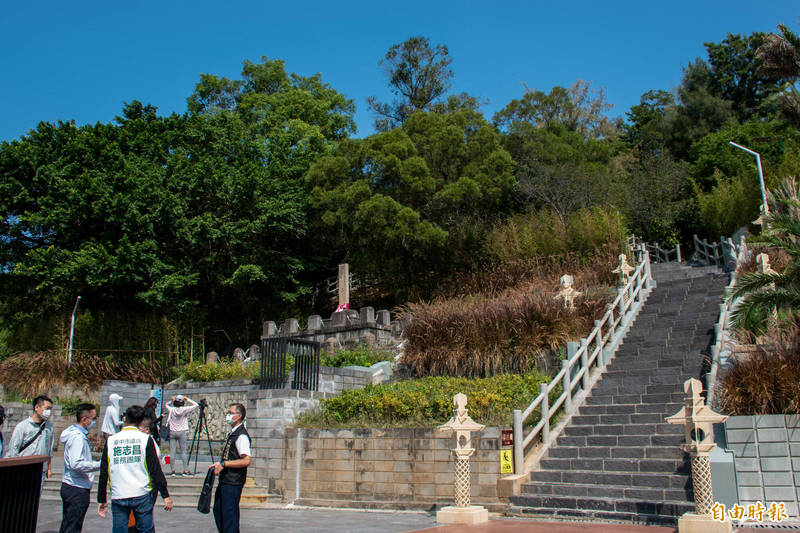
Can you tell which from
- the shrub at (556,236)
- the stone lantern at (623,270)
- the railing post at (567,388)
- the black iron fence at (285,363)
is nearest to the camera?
the railing post at (567,388)

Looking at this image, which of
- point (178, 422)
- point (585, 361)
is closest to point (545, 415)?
point (585, 361)

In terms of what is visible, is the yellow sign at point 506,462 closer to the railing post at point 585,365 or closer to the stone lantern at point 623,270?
the railing post at point 585,365

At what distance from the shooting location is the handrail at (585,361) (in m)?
9.98

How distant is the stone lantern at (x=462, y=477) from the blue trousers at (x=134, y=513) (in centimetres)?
439

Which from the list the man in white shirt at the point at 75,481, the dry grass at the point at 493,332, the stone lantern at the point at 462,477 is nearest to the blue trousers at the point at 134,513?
the man in white shirt at the point at 75,481

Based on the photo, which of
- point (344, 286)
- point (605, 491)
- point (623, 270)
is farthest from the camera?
point (344, 286)

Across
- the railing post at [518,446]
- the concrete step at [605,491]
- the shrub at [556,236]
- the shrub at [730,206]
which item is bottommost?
the concrete step at [605,491]

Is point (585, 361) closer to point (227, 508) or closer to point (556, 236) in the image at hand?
point (227, 508)

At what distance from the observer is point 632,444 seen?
10.0 m

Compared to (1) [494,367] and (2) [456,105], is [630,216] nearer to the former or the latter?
(2) [456,105]

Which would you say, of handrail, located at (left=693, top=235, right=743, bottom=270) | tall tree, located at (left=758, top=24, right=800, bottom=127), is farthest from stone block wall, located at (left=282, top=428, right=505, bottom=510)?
tall tree, located at (left=758, top=24, right=800, bottom=127)

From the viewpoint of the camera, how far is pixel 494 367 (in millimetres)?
14047

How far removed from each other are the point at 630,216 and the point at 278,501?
2305cm

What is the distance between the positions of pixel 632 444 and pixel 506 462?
6.96 feet
